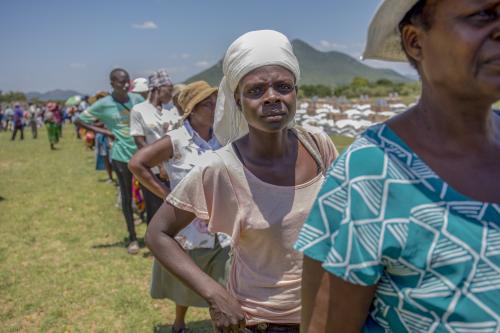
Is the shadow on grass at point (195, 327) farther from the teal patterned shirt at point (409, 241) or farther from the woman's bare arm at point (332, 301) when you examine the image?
the teal patterned shirt at point (409, 241)

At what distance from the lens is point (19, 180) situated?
13062 mm

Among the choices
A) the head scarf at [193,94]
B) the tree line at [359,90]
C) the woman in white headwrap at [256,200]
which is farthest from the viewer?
the tree line at [359,90]

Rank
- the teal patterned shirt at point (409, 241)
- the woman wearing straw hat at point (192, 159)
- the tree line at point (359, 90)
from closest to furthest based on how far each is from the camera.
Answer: the teal patterned shirt at point (409, 241) < the woman wearing straw hat at point (192, 159) < the tree line at point (359, 90)

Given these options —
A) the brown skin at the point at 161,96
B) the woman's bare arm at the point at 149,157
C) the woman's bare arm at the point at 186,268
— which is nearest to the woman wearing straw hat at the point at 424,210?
the woman's bare arm at the point at 186,268

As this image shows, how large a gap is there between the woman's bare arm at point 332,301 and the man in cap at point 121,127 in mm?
5202

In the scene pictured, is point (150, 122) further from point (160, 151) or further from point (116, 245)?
point (116, 245)

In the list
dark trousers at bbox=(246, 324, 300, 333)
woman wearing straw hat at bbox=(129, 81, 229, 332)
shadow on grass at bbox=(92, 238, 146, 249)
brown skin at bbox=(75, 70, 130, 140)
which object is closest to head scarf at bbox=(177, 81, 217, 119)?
woman wearing straw hat at bbox=(129, 81, 229, 332)

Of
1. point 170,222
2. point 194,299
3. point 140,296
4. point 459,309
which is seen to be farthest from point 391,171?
point 140,296

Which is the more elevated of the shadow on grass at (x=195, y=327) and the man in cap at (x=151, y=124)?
the man in cap at (x=151, y=124)

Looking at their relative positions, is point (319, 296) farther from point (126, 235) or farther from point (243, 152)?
point (126, 235)

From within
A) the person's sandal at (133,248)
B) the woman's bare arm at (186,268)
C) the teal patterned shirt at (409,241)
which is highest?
the teal patterned shirt at (409,241)

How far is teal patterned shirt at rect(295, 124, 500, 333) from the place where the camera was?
0.97 metres

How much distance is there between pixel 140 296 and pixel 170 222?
341 centimetres

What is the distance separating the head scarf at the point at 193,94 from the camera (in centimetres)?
358
